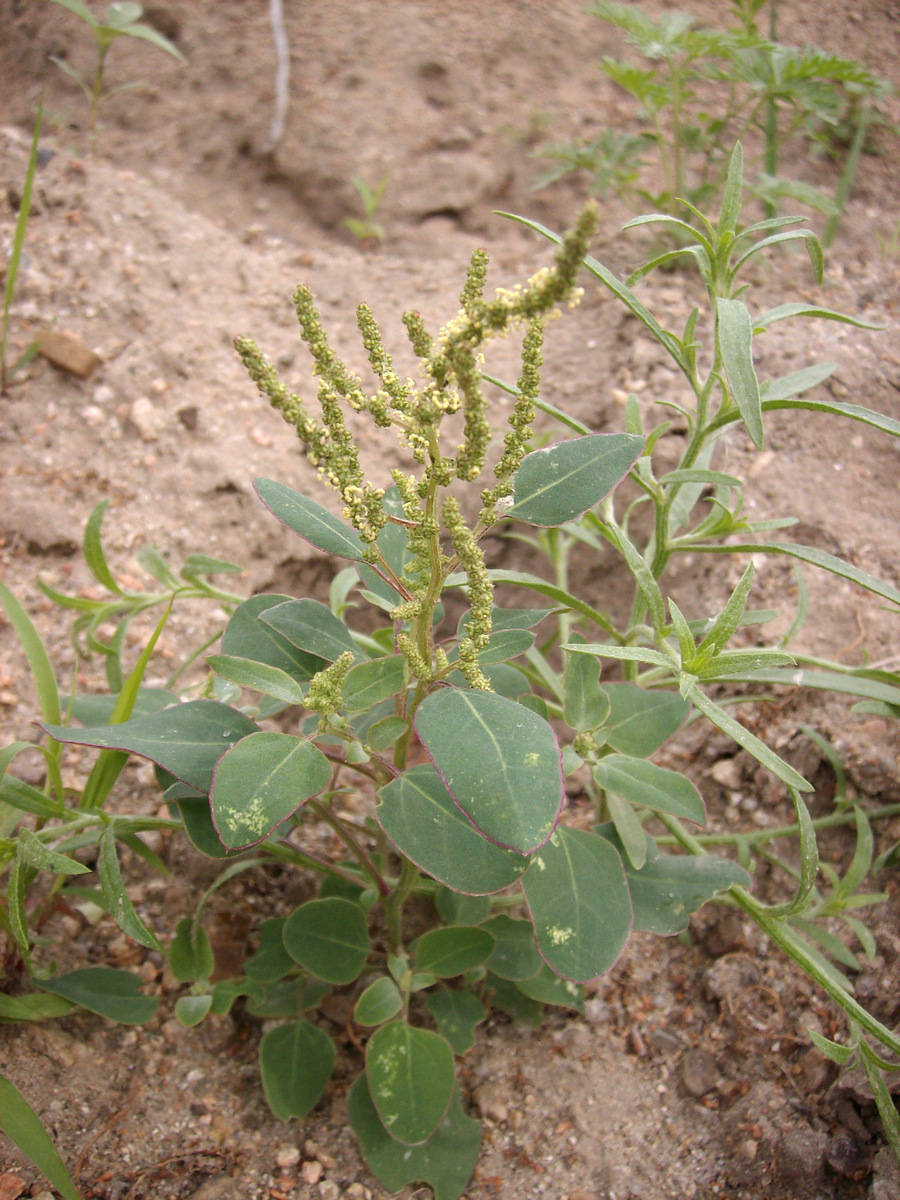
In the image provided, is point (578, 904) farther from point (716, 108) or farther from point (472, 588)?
point (716, 108)

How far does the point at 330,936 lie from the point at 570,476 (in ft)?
2.62

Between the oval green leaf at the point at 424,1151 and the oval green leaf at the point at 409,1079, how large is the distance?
2.3 inches

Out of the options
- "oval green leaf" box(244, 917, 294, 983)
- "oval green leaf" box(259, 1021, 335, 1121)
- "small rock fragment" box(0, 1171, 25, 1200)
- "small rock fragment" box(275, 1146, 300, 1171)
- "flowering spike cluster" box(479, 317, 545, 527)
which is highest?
"flowering spike cluster" box(479, 317, 545, 527)

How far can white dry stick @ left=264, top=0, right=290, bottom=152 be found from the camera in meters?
3.09

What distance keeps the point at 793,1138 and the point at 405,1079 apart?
61 centimetres

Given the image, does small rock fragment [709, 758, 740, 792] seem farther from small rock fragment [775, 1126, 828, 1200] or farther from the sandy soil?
small rock fragment [775, 1126, 828, 1200]

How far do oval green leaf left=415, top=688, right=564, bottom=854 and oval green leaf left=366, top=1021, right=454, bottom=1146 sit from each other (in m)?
0.55

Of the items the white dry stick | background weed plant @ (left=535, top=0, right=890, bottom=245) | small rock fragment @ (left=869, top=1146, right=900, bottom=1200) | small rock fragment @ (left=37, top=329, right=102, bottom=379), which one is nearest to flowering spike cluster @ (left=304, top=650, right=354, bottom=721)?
small rock fragment @ (left=869, top=1146, right=900, bottom=1200)

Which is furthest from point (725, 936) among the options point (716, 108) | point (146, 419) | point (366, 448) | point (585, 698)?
point (716, 108)

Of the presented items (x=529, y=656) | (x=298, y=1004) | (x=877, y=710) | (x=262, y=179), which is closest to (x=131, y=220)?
(x=262, y=179)

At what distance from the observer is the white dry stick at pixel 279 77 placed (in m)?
3.09

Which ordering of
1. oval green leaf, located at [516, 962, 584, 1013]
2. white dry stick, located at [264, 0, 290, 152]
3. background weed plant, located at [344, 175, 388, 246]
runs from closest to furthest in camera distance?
oval green leaf, located at [516, 962, 584, 1013]
background weed plant, located at [344, 175, 388, 246]
white dry stick, located at [264, 0, 290, 152]

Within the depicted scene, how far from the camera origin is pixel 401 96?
3176 mm

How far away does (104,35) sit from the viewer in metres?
2.79
